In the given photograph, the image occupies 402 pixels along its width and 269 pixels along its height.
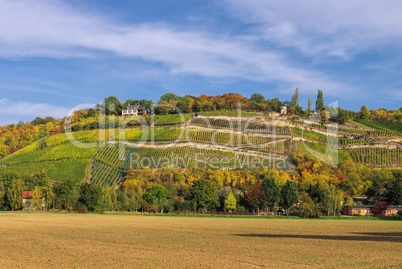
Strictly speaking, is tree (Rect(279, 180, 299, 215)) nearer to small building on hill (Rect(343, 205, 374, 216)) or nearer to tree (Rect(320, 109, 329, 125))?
small building on hill (Rect(343, 205, 374, 216))

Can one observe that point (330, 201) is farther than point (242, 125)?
No

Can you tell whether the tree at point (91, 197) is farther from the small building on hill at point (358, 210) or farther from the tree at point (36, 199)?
the small building on hill at point (358, 210)

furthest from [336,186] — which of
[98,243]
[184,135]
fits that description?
[98,243]

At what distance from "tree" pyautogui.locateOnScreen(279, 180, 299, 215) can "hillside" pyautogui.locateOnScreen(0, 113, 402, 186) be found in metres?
27.5

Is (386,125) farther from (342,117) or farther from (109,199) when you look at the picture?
(109,199)

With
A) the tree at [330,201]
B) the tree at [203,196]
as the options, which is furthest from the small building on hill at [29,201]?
the tree at [330,201]

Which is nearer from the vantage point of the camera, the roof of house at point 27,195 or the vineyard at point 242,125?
the roof of house at point 27,195

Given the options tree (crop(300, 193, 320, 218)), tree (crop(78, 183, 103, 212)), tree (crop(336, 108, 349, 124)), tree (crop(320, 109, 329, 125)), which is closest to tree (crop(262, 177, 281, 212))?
tree (crop(300, 193, 320, 218))

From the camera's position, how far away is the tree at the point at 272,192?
108 m

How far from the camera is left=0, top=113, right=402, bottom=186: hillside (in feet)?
459

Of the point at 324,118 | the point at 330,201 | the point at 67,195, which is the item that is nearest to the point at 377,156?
the point at 324,118

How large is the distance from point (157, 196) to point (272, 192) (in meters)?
24.3

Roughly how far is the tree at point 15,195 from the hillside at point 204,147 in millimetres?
25862

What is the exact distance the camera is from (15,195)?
105625 mm
